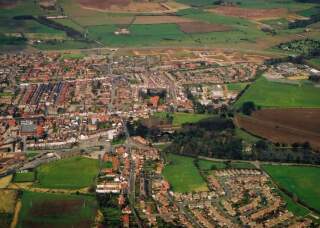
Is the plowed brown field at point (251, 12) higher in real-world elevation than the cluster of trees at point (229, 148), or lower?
higher

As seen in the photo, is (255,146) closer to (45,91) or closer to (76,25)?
(45,91)

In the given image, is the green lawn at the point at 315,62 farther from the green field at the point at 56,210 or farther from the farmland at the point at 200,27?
the green field at the point at 56,210

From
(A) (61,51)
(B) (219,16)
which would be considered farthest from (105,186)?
(B) (219,16)

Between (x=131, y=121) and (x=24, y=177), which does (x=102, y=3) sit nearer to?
(x=131, y=121)

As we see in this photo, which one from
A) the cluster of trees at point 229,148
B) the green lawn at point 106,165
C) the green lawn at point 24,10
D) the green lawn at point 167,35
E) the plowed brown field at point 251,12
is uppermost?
the plowed brown field at point 251,12

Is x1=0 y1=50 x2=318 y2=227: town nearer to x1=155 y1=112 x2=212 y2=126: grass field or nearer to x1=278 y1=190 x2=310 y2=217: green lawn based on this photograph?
x1=278 y1=190 x2=310 y2=217: green lawn

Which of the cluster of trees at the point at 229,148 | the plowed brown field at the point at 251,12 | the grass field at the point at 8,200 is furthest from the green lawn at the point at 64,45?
the grass field at the point at 8,200

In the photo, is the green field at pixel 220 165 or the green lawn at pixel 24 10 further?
the green lawn at pixel 24 10
